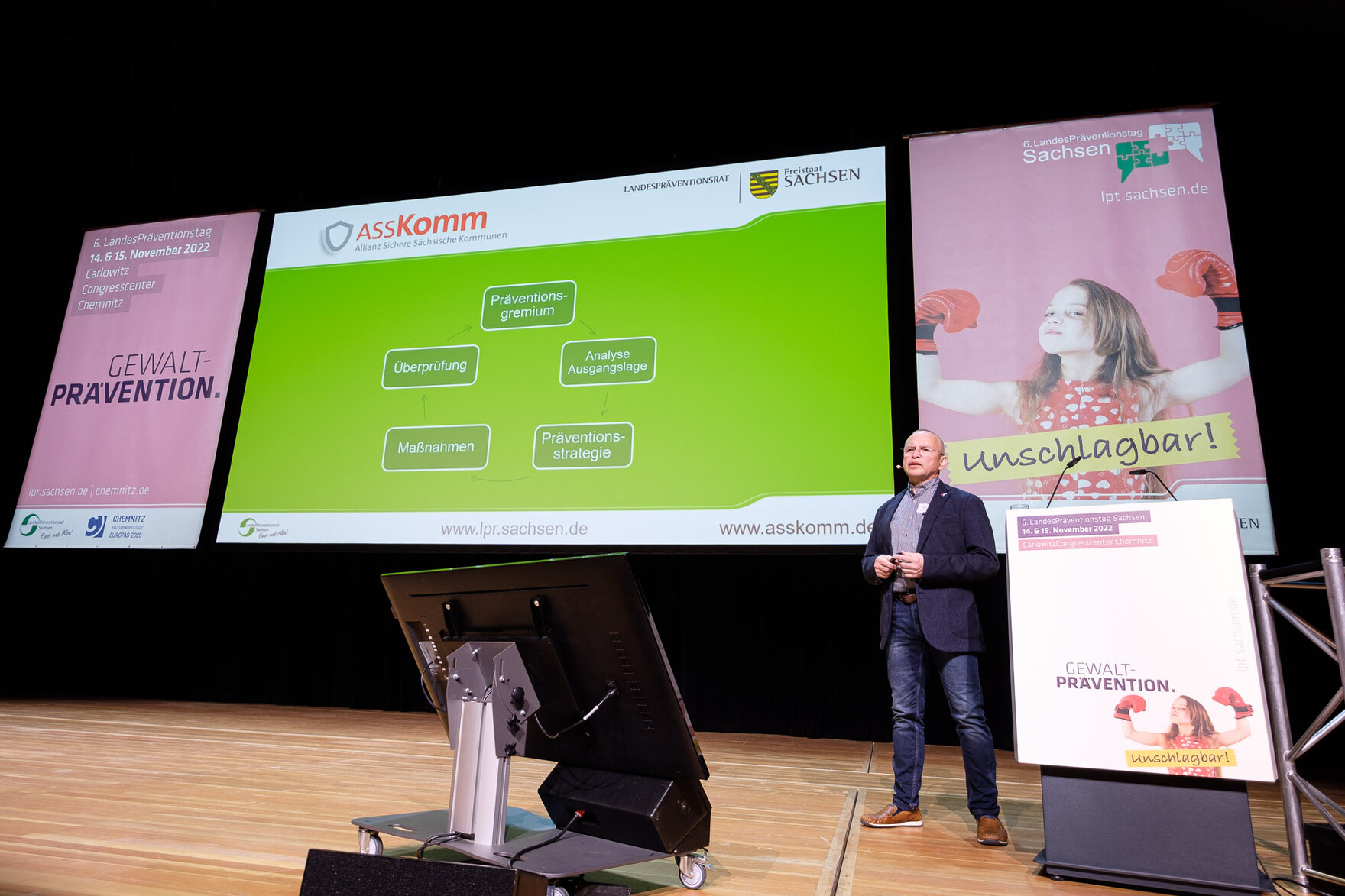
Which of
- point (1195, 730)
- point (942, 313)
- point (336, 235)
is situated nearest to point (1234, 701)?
point (1195, 730)

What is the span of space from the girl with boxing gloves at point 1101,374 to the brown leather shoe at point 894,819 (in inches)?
59.9

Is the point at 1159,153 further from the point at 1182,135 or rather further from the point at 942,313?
the point at 942,313

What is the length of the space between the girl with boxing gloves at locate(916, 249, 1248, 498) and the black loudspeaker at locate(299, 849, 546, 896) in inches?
111

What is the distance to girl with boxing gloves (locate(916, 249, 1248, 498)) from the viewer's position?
342 centimetres

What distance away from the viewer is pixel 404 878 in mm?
1403

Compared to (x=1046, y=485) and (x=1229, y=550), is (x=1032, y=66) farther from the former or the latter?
(x=1229, y=550)

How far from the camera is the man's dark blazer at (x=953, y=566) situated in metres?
2.51

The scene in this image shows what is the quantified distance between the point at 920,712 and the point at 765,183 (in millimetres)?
2647

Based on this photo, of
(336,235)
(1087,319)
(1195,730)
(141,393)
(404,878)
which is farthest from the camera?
(141,393)

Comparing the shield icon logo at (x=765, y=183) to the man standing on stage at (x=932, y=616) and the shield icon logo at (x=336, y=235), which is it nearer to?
the man standing on stage at (x=932, y=616)

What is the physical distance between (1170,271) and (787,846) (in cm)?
289

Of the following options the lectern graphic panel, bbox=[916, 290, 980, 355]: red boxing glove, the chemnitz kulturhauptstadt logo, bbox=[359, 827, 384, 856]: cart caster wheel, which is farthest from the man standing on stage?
the chemnitz kulturhauptstadt logo

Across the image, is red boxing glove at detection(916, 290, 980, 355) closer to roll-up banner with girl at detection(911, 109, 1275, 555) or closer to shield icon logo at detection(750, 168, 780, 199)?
roll-up banner with girl at detection(911, 109, 1275, 555)

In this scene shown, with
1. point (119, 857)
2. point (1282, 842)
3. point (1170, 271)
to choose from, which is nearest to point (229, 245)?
point (119, 857)
